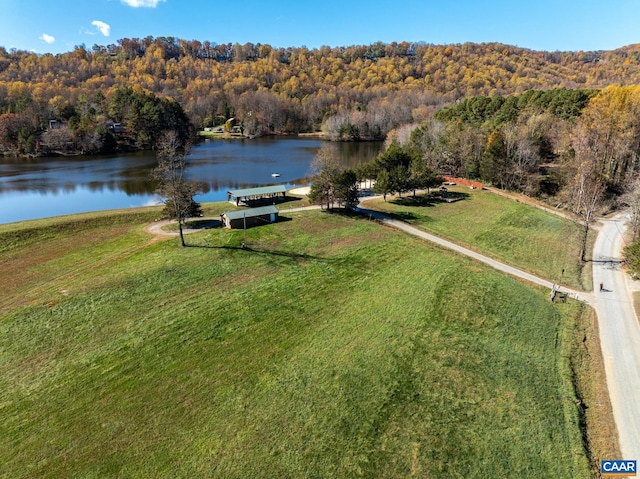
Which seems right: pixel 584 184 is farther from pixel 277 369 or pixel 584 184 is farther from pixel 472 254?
pixel 277 369

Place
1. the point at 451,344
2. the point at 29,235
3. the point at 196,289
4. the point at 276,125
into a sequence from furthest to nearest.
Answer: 1. the point at 276,125
2. the point at 29,235
3. the point at 196,289
4. the point at 451,344

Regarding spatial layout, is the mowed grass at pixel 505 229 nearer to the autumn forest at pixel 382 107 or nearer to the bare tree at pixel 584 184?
the bare tree at pixel 584 184

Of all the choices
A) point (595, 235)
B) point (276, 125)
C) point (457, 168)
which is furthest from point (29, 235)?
point (276, 125)

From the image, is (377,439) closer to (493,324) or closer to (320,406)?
(320,406)

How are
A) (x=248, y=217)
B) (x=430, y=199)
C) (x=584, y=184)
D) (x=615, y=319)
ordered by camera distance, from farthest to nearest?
(x=430, y=199)
(x=584, y=184)
(x=248, y=217)
(x=615, y=319)

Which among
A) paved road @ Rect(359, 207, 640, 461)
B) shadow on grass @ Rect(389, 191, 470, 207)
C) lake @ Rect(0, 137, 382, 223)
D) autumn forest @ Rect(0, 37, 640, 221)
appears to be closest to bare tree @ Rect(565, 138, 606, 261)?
autumn forest @ Rect(0, 37, 640, 221)

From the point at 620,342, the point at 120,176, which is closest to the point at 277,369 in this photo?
the point at 620,342
